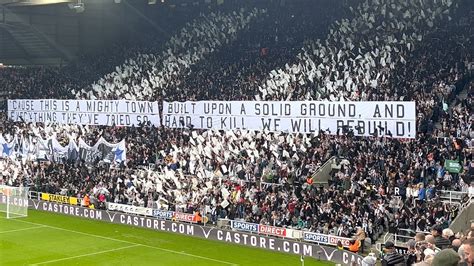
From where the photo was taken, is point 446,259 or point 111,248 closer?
point 446,259

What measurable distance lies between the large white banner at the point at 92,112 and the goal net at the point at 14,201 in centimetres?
564

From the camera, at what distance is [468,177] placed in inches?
1006

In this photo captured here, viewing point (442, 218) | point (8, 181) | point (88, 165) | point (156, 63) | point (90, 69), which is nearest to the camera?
point (442, 218)

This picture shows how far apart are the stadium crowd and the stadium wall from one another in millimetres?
847

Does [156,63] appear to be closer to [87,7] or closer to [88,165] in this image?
[87,7]

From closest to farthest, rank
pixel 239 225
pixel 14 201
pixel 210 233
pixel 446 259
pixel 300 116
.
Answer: pixel 446 259 → pixel 239 225 → pixel 210 233 → pixel 300 116 → pixel 14 201

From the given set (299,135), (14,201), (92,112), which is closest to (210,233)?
(299,135)

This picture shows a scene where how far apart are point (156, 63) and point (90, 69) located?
6776 mm

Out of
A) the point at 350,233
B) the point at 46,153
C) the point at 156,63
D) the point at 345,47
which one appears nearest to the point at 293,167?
the point at 350,233

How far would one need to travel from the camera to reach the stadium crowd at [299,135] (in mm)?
27281

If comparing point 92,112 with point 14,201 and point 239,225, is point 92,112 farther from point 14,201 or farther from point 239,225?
point 239,225

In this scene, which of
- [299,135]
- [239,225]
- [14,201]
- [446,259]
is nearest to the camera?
[446,259]

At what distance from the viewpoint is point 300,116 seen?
32.0 meters

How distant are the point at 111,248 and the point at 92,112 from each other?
44.5 ft
